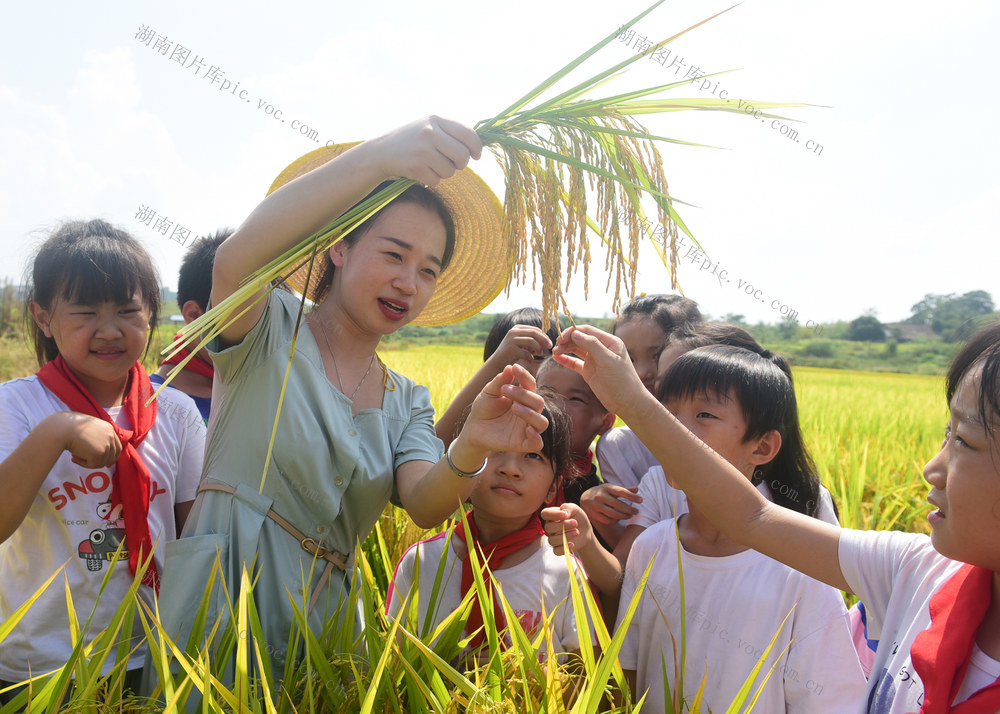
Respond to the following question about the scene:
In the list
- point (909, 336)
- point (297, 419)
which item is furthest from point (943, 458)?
point (909, 336)

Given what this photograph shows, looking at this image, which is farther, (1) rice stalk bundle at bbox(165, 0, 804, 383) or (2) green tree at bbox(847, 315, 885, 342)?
(2) green tree at bbox(847, 315, 885, 342)

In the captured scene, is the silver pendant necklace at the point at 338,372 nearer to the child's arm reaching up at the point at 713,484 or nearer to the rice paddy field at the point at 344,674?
the rice paddy field at the point at 344,674

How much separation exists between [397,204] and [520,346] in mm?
697

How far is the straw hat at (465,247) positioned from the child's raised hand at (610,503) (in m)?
0.82

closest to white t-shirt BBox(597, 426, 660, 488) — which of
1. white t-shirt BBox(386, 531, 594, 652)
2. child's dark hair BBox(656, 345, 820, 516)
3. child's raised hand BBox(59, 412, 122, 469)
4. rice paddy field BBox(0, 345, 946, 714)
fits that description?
child's dark hair BBox(656, 345, 820, 516)

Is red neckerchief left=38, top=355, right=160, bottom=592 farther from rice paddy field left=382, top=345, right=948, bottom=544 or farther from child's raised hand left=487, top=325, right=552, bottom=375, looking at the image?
rice paddy field left=382, top=345, right=948, bottom=544

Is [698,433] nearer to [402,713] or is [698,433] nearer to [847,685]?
[847,685]

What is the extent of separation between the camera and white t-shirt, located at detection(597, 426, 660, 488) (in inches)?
109

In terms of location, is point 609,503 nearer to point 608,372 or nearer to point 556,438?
point 556,438

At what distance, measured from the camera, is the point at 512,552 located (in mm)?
2211

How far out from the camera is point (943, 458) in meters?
1.25

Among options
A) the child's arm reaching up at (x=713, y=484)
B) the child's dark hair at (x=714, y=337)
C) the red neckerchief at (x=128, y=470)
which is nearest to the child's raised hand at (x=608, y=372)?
the child's arm reaching up at (x=713, y=484)

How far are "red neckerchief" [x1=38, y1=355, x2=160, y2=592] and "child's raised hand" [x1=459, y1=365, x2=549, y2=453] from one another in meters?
1.05

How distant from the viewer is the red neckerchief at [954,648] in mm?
1148
